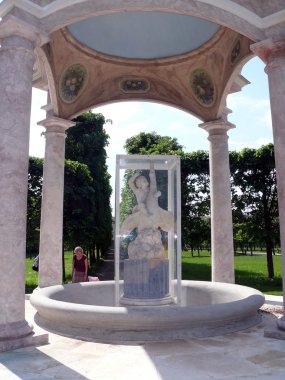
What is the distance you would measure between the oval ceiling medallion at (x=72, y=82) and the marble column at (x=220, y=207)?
4.93 meters

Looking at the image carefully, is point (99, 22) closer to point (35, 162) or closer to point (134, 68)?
point (134, 68)

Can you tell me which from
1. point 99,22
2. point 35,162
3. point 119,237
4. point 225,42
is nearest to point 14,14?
point 119,237

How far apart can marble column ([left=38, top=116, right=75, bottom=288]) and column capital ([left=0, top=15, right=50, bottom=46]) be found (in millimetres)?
5594

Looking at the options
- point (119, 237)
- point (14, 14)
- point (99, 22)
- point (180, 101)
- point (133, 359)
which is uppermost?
point (99, 22)

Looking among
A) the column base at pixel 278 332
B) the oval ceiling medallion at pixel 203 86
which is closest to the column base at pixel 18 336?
the column base at pixel 278 332

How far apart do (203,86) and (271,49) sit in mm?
6506

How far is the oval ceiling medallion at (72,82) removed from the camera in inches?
535

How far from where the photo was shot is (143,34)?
14.4m

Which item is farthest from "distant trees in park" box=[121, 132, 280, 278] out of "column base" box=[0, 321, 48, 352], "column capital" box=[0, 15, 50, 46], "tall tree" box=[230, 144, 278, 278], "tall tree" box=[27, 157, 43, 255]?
"column capital" box=[0, 15, 50, 46]

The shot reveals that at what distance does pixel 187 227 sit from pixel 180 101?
14.1m

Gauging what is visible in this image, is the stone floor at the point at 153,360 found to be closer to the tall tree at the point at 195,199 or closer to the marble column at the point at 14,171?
the marble column at the point at 14,171

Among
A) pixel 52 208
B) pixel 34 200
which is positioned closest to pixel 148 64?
pixel 52 208

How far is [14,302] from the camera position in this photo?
697cm

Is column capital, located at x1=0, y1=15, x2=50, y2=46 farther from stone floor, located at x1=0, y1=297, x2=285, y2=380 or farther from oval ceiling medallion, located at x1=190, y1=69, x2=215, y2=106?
oval ceiling medallion, located at x1=190, y1=69, x2=215, y2=106
